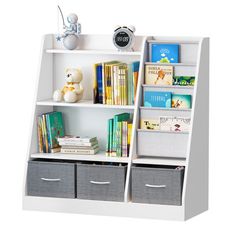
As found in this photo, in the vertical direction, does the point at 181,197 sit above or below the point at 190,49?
below

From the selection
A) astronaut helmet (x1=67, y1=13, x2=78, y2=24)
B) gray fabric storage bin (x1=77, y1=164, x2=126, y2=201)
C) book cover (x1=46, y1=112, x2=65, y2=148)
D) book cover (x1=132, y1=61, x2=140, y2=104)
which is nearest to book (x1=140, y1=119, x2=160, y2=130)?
book cover (x1=132, y1=61, x2=140, y2=104)

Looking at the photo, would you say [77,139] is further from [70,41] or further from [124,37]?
[124,37]

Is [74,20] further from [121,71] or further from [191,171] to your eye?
[191,171]

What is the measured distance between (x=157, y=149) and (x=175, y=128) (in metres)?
0.20

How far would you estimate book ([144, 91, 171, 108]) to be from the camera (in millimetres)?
6913

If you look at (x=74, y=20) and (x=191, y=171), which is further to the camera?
(x=74, y=20)

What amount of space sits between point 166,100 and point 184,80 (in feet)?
0.63

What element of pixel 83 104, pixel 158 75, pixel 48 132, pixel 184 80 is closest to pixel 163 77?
pixel 158 75

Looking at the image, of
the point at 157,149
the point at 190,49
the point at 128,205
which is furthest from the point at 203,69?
the point at 128,205

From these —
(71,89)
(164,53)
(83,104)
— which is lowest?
(83,104)

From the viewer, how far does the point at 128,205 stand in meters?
6.86

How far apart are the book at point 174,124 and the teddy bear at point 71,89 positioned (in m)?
0.73

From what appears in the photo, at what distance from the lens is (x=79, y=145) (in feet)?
23.5

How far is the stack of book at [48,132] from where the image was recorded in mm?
7254
